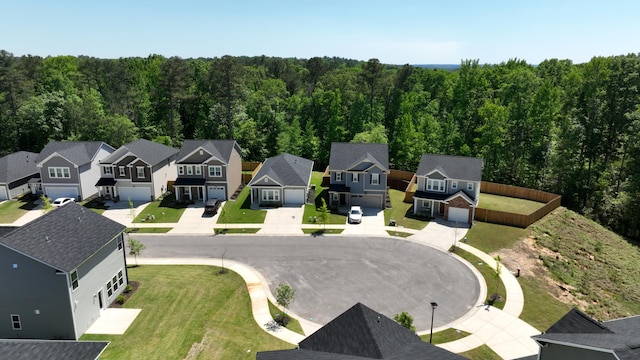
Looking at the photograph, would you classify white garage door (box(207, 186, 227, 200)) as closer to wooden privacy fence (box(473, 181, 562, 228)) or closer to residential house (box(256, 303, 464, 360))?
wooden privacy fence (box(473, 181, 562, 228))

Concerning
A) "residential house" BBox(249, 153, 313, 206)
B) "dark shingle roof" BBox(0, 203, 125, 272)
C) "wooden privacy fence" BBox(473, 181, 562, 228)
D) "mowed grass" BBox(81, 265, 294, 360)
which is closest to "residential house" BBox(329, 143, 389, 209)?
"residential house" BBox(249, 153, 313, 206)

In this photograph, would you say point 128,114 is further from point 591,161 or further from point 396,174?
point 591,161

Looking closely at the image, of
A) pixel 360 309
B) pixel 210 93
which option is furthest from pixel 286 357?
pixel 210 93

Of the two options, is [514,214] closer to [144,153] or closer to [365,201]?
[365,201]

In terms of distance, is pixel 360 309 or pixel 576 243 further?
pixel 576 243

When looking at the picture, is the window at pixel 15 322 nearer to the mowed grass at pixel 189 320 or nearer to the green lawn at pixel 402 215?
the mowed grass at pixel 189 320

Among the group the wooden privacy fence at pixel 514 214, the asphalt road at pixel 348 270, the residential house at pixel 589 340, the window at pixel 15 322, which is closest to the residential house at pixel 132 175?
the asphalt road at pixel 348 270

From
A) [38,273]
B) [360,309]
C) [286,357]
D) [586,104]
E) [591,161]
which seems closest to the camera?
→ [286,357]

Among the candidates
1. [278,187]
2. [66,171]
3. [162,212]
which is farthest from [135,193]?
[278,187]

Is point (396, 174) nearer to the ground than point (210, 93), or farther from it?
nearer to the ground
